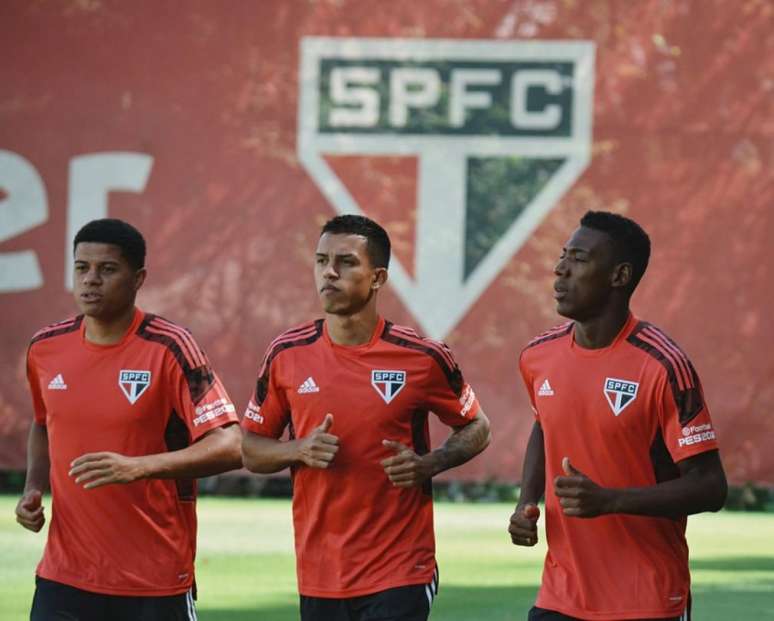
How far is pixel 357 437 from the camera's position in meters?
5.86

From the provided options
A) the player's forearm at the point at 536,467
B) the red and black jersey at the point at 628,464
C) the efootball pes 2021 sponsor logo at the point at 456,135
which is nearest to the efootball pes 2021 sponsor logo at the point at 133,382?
the player's forearm at the point at 536,467

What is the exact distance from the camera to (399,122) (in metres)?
14.8

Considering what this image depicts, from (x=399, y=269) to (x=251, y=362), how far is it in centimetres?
161

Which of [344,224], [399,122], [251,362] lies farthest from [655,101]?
[344,224]

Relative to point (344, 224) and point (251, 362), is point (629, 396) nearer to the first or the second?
point (344, 224)

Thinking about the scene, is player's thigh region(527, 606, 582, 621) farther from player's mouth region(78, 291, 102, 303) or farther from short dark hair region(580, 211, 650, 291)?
player's mouth region(78, 291, 102, 303)

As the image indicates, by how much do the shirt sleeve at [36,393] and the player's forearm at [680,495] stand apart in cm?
244

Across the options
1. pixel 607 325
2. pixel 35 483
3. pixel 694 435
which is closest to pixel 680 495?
pixel 694 435

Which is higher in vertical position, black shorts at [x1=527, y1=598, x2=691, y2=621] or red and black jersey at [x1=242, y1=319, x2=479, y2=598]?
red and black jersey at [x1=242, y1=319, x2=479, y2=598]

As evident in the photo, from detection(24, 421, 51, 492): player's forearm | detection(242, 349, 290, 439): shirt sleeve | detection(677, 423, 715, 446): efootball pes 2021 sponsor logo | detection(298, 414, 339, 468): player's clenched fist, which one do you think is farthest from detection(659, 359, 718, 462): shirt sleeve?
detection(24, 421, 51, 492): player's forearm

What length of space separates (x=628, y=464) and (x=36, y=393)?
2.44 metres

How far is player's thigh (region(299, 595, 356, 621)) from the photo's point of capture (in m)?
5.77

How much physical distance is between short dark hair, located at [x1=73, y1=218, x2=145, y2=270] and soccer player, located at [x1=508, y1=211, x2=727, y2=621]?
1642 millimetres

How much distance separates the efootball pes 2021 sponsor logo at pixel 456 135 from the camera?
1464 centimetres
